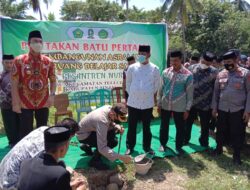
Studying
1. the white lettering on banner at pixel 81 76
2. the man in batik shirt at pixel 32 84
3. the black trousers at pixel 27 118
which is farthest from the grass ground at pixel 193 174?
the white lettering on banner at pixel 81 76

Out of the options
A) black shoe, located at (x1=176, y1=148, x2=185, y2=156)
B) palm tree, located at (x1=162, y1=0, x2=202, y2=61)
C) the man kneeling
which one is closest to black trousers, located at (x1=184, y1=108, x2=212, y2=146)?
black shoe, located at (x1=176, y1=148, x2=185, y2=156)

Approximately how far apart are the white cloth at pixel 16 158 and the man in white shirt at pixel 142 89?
2347 millimetres

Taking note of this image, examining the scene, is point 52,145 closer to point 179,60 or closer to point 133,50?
point 179,60

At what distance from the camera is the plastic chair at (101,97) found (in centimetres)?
748

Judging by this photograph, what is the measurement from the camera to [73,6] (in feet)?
119

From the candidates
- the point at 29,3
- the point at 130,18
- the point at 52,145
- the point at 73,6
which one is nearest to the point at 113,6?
the point at 130,18

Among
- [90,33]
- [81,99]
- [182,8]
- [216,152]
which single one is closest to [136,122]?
[216,152]

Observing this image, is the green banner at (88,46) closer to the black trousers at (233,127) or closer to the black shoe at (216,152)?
the black shoe at (216,152)

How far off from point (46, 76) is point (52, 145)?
2.21 metres

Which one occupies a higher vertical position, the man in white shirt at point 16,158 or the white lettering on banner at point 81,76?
the white lettering on banner at point 81,76

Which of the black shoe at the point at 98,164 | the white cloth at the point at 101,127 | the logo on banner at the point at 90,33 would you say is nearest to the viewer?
the white cloth at the point at 101,127

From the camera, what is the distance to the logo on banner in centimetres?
723

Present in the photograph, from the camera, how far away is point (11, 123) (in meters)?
5.30

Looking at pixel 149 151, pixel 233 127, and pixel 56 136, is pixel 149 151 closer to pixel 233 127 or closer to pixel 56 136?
pixel 233 127
